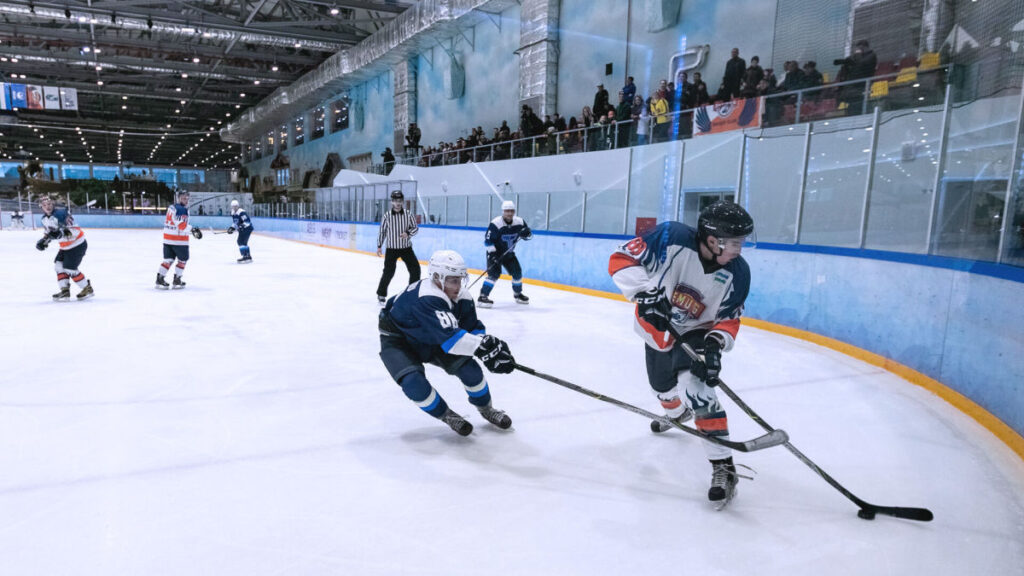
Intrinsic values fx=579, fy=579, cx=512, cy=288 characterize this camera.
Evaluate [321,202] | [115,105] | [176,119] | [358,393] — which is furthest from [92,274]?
[176,119]

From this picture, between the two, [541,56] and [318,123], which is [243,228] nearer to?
[541,56]

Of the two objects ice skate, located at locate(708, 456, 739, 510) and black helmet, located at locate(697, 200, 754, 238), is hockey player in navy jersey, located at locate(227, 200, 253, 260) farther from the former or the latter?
ice skate, located at locate(708, 456, 739, 510)

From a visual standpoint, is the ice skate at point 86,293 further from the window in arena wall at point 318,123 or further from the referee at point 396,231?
the window in arena wall at point 318,123

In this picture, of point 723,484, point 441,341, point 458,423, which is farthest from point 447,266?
point 723,484

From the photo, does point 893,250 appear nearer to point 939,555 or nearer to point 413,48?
point 939,555

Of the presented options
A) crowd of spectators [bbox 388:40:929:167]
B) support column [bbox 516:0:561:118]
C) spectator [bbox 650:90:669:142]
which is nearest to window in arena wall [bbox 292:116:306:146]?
crowd of spectators [bbox 388:40:929:167]

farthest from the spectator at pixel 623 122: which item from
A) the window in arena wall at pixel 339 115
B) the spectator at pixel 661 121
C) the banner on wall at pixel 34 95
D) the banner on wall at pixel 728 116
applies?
the banner on wall at pixel 34 95

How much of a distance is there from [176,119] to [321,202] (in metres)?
22.6

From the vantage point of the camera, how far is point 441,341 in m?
2.44

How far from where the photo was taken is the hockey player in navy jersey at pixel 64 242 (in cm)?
580

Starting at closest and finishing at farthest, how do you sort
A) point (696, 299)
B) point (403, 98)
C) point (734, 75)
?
point (696, 299) → point (734, 75) → point (403, 98)

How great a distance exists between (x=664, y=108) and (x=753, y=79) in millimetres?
1454

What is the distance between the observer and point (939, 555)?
5.67 feet

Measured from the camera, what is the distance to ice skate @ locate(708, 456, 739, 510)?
77.8 inches
